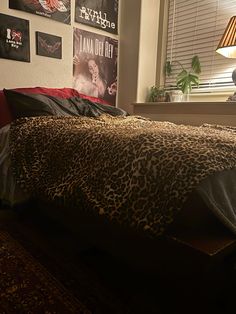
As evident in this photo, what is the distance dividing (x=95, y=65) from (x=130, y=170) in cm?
210

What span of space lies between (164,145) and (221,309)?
535 mm

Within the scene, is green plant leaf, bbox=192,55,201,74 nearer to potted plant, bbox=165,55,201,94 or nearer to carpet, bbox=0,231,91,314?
potted plant, bbox=165,55,201,94

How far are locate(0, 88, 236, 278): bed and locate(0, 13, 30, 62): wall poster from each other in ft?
3.97

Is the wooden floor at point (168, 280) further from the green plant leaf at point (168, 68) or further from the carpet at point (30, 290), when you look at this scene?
the green plant leaf at point (168, 68)

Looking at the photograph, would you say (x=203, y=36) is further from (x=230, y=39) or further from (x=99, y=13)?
(x=99, y=13)

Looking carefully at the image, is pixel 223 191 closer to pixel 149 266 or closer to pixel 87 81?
pixel 149 266

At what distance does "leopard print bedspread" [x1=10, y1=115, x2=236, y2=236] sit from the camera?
74 centimetres

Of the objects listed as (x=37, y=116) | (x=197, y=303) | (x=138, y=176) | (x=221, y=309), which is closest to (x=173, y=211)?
(x=138, y=176)

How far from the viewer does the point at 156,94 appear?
2.87 meters

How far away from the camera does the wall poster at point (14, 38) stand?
2078 millimetres

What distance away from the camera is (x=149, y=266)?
0.86 metres

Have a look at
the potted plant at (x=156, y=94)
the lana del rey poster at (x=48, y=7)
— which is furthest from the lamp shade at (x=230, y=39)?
the lana del rey poster at (x=48, y=7)

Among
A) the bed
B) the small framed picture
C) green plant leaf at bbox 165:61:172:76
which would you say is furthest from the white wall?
the bed

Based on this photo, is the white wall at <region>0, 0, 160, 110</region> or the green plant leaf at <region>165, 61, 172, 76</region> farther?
the green plant leaf at <region>165, 61, 172, 76</region>
